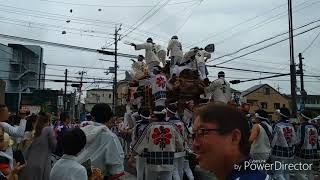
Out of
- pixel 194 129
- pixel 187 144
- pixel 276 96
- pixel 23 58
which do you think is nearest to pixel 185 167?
pixel 187 144

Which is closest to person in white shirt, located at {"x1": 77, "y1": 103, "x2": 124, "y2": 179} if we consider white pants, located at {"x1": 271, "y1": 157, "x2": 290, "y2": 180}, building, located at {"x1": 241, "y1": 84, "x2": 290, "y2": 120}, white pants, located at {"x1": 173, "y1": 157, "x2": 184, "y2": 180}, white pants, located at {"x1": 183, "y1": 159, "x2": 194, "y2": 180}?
white pants, located at {"x1": 271, "y1": 157, "x2": 290, "y2": 180}

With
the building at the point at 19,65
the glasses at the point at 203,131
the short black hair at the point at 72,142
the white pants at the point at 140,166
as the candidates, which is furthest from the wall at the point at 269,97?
the glasses at the point at 203,131

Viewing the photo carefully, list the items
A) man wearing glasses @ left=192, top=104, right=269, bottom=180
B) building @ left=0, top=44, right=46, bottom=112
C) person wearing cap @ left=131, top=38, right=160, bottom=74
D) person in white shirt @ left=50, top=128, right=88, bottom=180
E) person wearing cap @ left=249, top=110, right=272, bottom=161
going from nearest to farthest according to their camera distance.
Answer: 1. man wearing glasses @ left=192, top=104, right=269, bottom=180
2. person in white shirt @ left=50, top=128, right=88, bottom=180
3. person wearing cap @ left=249, top=110, right=272, bottom=161
4. person wearing cap @ left=131, top=38, right=160, bottom=74
5. building @ left=0, top=44, right=46, bottom=112

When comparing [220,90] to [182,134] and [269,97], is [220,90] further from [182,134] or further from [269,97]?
[269,97]

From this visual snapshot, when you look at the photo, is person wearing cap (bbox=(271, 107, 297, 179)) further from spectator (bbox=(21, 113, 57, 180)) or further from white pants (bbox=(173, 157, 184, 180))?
spectator (bbox=(21, 113, 57, 180))

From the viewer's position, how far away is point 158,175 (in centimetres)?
1048

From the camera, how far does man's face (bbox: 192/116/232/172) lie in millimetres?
2457

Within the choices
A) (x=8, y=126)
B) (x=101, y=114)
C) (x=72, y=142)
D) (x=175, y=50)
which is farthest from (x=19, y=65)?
(x=72, y=142)

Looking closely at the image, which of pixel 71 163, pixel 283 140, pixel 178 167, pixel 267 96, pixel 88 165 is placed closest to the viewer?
pixel 71 163

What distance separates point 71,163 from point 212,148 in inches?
92.1

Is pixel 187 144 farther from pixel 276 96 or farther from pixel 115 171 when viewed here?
pixel 276 96

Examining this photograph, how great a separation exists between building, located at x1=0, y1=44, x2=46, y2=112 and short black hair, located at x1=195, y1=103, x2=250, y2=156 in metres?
56.1

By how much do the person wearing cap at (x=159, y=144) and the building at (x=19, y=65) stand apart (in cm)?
4878

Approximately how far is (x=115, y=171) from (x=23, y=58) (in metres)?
63.1
